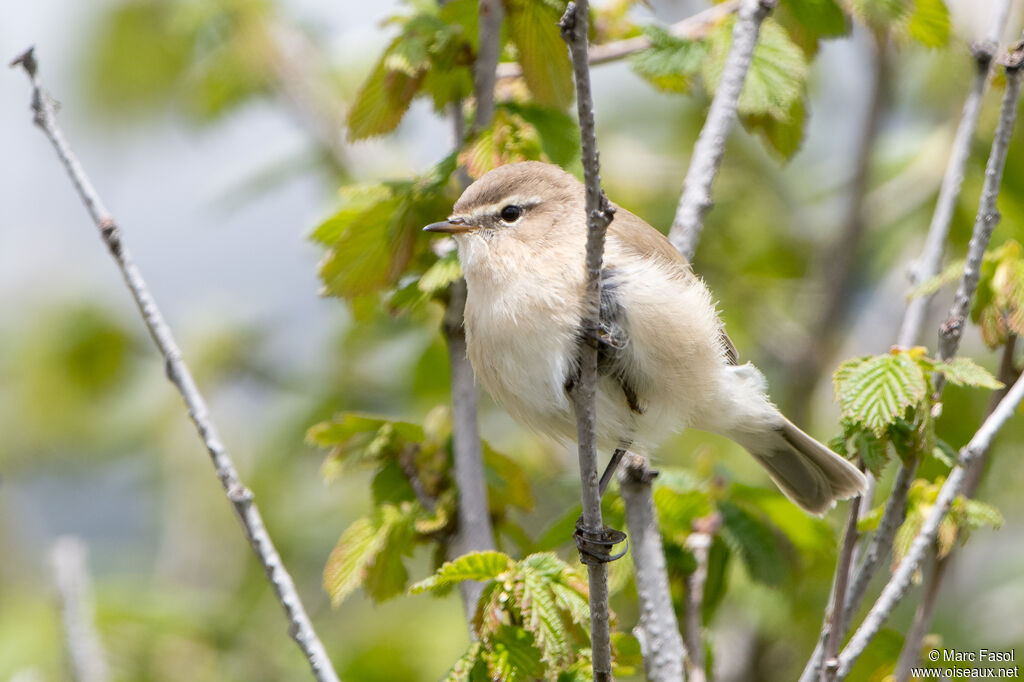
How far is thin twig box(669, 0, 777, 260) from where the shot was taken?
8.85 ft

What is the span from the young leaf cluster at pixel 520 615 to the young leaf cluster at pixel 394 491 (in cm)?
42

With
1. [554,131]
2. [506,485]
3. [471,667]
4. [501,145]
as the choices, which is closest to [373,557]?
[506,485]

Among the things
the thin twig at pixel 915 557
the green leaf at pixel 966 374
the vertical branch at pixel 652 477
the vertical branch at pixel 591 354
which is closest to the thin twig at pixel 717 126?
the vertical branch at pixel 652 477

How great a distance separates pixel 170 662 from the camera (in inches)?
149

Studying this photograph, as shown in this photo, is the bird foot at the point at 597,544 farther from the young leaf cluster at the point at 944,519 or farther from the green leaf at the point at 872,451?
the young leaf cluster at the point at 944,519

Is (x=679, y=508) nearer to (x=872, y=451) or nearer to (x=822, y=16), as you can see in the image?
(x=872, y=451)

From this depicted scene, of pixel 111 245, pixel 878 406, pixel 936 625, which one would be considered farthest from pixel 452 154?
pixel 936 625

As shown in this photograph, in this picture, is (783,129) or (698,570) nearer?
(698,570)

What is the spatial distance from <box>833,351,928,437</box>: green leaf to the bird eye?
90cm

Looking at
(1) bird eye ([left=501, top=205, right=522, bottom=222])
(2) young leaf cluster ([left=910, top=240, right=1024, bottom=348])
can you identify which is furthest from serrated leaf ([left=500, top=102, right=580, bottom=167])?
(2) young leaf cluster ([left=910, top=240, right=1024, bottom=348])

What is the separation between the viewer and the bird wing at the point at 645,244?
255 centimetres

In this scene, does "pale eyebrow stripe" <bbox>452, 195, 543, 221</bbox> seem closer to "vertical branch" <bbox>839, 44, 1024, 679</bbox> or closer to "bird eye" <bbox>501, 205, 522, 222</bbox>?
"bird eye" <bbox>501, 205, 522, 222</bbox>

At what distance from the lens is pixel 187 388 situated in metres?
2.23

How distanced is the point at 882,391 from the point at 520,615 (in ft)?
2.84
